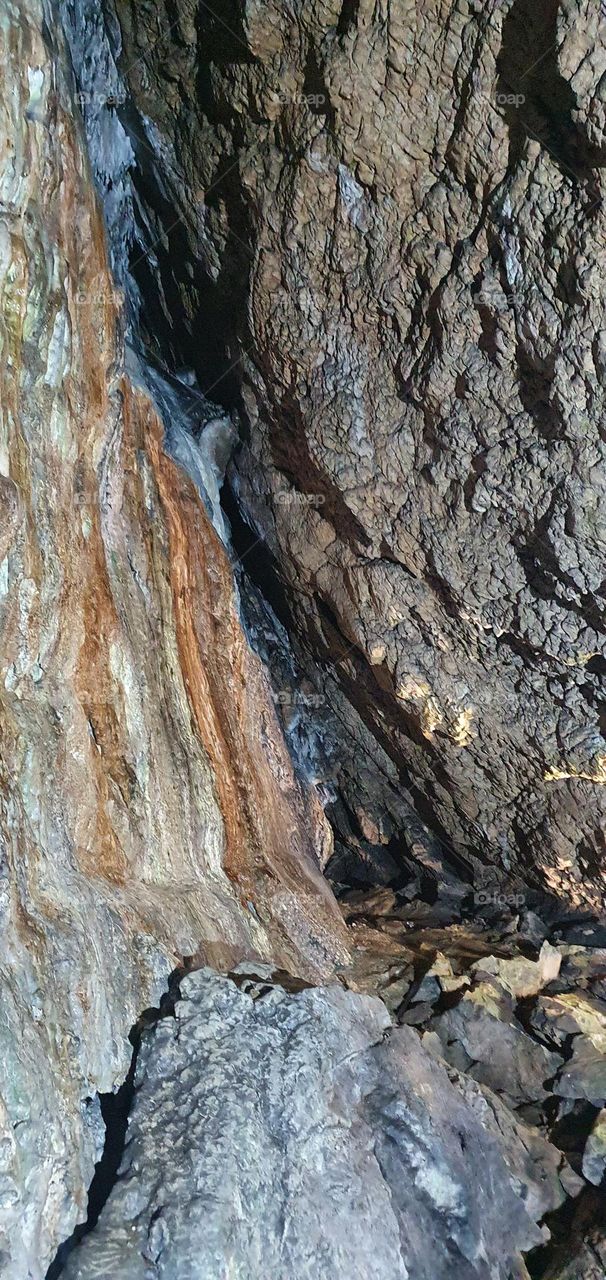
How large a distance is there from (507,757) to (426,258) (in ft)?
11.6

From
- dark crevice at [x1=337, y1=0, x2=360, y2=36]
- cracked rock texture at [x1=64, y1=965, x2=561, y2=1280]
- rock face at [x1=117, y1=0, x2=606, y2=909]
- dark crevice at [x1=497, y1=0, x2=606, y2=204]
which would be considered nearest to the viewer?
cracked rock texture at [x1=64, y1=965, x2=561, y2=1280]

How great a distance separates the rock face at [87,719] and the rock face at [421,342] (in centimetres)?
72

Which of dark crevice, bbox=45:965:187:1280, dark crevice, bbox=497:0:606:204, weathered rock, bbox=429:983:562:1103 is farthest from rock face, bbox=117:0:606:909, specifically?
dark crevice, bbox=45:965:187:1280

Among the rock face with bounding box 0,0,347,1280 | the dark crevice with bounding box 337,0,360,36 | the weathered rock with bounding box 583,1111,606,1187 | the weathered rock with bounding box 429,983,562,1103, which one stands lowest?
the weathered rock with bounding box 583,1111,606,1187

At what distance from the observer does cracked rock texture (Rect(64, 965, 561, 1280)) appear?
330cm

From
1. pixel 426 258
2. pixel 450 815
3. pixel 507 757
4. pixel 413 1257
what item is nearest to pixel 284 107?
pixel 426 258

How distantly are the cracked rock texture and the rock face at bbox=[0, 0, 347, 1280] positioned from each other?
323 mm

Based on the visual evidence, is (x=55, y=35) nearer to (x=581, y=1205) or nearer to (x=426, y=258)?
(x=426, y=258)

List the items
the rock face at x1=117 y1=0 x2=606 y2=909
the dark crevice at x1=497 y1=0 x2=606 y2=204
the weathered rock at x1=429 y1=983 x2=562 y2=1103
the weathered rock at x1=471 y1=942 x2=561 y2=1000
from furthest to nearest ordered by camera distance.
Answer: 1. the weathered rock at x1=471 y1=942 x2=561 y2=1000
2. the weathered rock at x1=429 y1=983 x2=562 y2=1103
3. the rock face at x1=117 y1=0 x2=606 y2=909
4. the dark crevice at x1=497 y1=0 x2=606 y2=204

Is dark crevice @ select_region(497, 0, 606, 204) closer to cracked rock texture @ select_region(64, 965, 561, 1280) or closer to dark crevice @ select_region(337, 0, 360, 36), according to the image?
dark crevice @ select_region(337, 0, 360, 36)

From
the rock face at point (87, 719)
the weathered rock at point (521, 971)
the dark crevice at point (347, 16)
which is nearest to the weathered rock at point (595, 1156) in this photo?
the weathered rock at point (521, 971)

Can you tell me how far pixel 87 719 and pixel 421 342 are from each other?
298 cm

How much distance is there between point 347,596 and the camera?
21.5ft

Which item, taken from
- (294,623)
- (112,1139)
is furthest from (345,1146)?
(294,623)
